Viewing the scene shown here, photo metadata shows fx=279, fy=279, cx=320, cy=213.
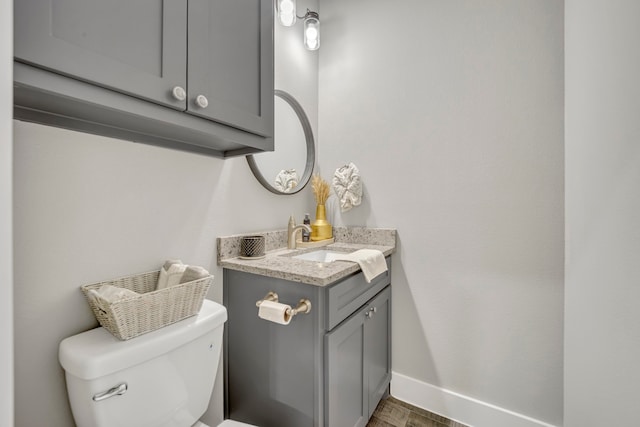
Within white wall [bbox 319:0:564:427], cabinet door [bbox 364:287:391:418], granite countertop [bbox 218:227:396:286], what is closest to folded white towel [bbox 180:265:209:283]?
granite countertop [bbox 218:227:396:286]

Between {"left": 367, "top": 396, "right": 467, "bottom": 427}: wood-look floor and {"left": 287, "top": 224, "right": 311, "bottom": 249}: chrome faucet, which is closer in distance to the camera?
{"left": 367, "top": 396, "right": 467, "bottom": 427}: wood-look floor

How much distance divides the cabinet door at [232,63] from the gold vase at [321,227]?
0.78m

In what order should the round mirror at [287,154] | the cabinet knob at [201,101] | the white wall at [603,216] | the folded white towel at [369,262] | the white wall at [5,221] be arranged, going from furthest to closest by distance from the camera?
the round mirror at [287,154] < the folded white towel at [369,262] < the cabinet knob at [201,101] < the white wall at [603,216] < the white wall at [5,221]

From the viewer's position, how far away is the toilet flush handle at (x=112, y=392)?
725 mm

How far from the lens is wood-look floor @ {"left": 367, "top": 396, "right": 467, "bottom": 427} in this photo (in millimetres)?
1484

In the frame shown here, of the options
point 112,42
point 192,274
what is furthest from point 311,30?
point 192,274

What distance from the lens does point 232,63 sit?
0.97 m

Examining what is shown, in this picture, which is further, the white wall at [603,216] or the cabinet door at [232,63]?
the cabinet door at [232,63]

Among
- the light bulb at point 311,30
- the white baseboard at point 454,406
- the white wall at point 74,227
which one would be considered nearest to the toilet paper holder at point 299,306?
the white wall at point 74,227

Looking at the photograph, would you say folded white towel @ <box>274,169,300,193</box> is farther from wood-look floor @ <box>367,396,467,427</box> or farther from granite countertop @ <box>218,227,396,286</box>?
wood-look floor @ <box>367,396,467,427</box>

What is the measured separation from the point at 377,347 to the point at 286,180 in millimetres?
1082

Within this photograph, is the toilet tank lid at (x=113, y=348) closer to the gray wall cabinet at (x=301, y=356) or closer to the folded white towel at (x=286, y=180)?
the gray wall cabinet at (x=301, y=356)

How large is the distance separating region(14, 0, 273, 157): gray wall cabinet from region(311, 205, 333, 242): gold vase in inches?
29.6

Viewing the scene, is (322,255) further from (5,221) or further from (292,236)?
(5,221)
